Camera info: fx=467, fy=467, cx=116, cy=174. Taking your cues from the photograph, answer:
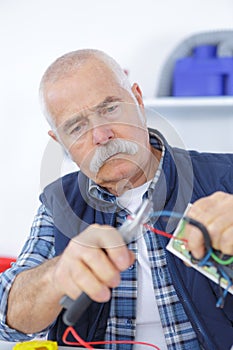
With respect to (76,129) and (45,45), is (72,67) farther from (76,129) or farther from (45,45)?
(45,45)

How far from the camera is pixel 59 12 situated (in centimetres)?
186

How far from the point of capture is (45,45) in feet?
6.16

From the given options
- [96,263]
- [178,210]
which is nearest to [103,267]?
[96,263]

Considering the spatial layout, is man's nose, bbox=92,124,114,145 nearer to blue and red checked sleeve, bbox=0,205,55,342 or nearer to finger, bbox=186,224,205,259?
blue and red checked sleeve, bbox=0,205,55,342

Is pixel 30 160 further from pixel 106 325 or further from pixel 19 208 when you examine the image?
pixel 106 325

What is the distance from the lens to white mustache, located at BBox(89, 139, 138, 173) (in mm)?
966

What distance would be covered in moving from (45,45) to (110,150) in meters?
1.06

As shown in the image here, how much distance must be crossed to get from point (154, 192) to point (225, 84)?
74cm

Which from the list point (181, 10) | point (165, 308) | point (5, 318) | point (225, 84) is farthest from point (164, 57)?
point (5, 318)

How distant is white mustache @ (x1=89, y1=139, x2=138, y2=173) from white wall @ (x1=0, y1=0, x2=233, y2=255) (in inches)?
34.1

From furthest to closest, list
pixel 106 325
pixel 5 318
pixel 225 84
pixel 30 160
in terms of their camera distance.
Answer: pixel 30 160 < pixel 225 84 < pixel 106 325 < pixel 5 318

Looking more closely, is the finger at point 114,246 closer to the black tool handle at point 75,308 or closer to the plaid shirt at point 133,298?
the black tool handle at point 75,308

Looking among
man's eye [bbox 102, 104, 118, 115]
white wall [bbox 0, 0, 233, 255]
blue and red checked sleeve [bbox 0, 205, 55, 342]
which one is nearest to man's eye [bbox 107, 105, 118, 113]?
man's eye [bbox 102, 104, 118, 115]

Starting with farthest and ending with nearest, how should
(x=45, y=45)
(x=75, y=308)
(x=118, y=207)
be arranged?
(x=45, y=45) → (x=118, y=207) → (x=75, y=308)
